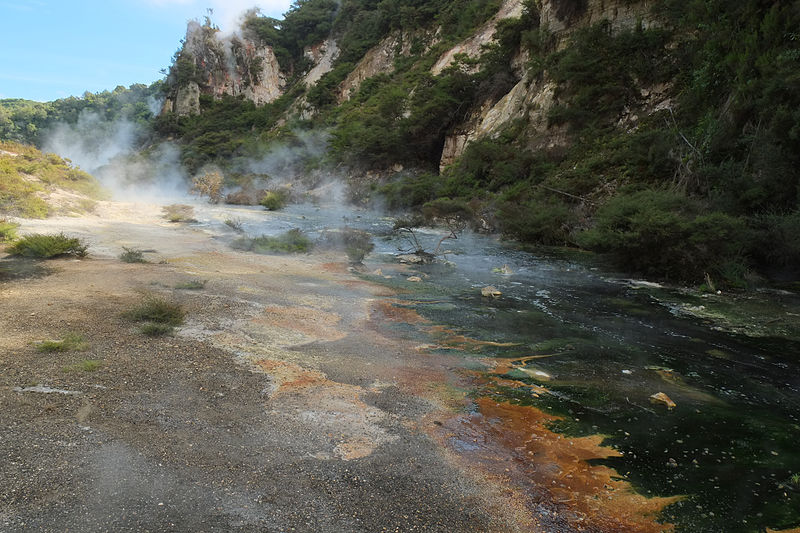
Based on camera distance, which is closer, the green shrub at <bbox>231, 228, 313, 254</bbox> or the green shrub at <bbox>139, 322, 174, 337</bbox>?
the green shrub at <bbox>139, 322, 174, 337</bbox>

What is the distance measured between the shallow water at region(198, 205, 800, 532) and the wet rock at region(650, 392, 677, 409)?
9 centimetres

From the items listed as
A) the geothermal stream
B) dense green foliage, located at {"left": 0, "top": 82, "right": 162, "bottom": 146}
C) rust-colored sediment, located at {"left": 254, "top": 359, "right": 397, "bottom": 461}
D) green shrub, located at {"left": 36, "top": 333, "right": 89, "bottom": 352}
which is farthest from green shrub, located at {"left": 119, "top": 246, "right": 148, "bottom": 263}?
dense green foliage, located at {"left": 0, "top": 82, "right": 162, "bottom": 146}

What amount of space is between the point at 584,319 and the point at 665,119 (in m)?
13.7

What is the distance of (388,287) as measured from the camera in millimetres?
11125

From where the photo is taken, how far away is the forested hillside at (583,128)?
12.4 metres

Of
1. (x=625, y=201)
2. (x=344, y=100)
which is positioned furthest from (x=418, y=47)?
(x=625, y=201)

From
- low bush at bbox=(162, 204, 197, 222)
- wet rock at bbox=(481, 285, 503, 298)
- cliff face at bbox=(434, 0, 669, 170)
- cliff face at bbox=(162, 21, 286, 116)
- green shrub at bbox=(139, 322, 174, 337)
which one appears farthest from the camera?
cliff face at bbox=(162, 21, 286, 116)

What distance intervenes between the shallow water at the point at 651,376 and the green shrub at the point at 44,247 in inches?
267

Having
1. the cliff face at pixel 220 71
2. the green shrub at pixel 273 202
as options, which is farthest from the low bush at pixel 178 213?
A: the cliff face at pixel 220 71

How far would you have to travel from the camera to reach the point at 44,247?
11039mm

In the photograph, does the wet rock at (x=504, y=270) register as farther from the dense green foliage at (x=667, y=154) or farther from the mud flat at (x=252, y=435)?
the mud flat at (x=252, y=435)

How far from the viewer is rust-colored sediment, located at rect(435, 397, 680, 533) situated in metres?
3.61

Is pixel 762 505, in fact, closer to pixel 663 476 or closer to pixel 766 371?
pixel 663 476

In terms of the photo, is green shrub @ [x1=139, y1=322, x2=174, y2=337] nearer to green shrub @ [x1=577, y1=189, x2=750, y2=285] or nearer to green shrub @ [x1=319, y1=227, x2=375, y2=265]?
green shrub @ [x1=319, y1=227, x2=375, y2=265]
